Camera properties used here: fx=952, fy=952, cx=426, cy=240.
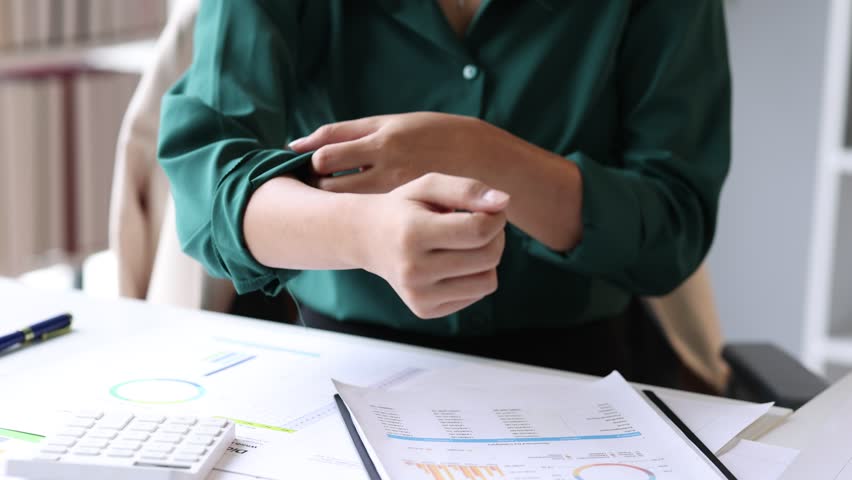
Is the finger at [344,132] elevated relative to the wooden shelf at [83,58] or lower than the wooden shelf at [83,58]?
lower

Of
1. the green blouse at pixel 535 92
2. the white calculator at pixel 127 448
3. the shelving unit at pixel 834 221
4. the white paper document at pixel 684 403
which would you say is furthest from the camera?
the shelving unit at pixel 834 221

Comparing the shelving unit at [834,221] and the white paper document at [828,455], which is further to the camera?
the shelving unit at [834,221]

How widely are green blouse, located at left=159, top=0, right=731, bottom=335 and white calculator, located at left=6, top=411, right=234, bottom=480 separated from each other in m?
0.34

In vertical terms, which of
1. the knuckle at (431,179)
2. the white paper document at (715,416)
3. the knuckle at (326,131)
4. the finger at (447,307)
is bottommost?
the white paper document at (715,416)

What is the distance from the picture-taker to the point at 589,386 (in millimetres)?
667

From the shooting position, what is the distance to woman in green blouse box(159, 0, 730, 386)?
75cm

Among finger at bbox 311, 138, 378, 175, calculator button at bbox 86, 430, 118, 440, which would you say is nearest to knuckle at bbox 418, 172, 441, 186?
finger at bbox 311, 138, 378, 175

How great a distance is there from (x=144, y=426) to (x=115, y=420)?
19 mm

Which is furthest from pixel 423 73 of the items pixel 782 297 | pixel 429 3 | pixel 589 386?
pixel 782 297

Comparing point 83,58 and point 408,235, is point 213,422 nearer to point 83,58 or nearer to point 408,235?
point 408,235

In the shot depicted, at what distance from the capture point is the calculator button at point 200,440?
52 cm

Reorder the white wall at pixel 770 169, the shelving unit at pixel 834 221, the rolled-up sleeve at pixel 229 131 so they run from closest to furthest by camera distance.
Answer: the rolled-up sleeve at pixel 229 131, the shelving unit at pixel 834 221, the white wall at pixel 770 169

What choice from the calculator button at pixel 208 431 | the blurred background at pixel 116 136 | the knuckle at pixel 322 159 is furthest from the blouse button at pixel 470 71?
the blurred background at pixel 116 136

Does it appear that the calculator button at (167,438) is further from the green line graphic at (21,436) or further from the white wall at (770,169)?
the white wall at (770,169)
